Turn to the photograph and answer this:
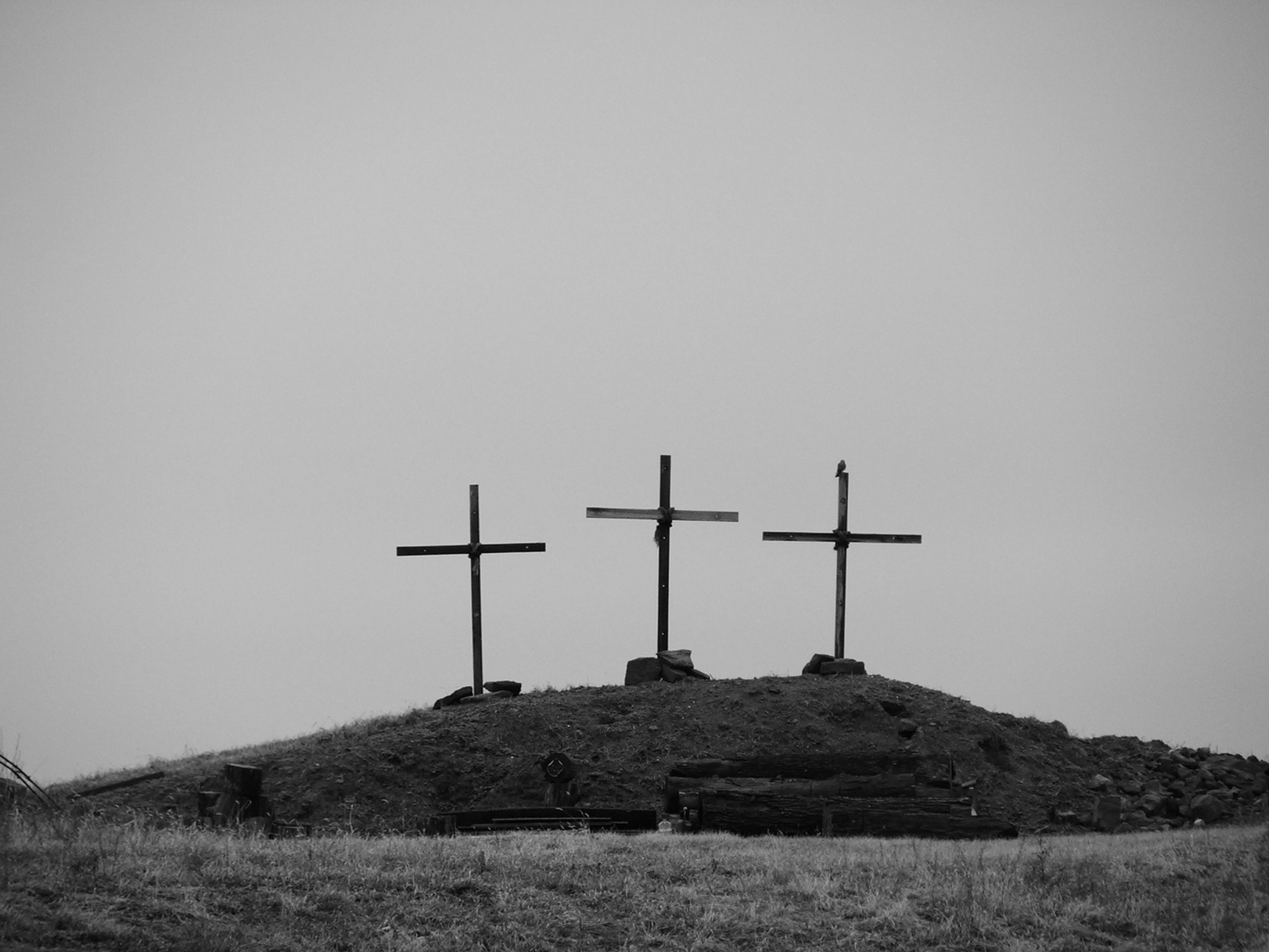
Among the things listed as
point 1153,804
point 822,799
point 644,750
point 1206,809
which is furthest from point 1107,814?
point 644,750

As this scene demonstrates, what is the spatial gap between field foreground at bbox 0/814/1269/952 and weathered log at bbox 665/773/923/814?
5.11 meters

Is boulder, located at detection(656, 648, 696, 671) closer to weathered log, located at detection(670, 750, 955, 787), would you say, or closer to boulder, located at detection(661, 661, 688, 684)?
boulder, located at detection(661, 661, 688, 684)

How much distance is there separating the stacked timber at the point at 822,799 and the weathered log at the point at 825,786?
1cm

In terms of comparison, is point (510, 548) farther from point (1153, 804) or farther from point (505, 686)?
point (1153, 804)

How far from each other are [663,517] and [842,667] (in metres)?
5.58

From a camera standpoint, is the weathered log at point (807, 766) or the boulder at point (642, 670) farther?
the boulder at point (642, 670)

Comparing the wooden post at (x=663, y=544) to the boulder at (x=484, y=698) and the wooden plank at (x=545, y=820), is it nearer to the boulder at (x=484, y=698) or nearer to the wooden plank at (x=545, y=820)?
the boulder at (x=484, y=698)

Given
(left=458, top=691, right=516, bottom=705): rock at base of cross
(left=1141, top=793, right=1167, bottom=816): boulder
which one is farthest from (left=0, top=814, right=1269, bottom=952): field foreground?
(left=458, top=691, right=516, bottom=705): rock at base of cross

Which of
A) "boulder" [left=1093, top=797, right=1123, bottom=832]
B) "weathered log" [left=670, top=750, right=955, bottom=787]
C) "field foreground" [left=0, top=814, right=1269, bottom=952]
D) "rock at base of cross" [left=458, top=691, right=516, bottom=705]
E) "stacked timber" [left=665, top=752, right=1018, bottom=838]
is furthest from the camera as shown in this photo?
"rock at base of cross" [left=458, top=691, right=516, bottom=705]

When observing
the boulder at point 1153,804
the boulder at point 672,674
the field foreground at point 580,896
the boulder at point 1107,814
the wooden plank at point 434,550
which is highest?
the wooden plank at point 434,550

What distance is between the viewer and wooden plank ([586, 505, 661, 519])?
3055 cm

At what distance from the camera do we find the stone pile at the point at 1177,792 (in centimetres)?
2337

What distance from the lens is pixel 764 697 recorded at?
28219 mm

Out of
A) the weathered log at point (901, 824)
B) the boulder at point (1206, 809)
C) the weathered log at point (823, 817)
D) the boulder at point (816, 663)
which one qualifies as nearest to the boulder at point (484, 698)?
the boulder at point (816, 663)
